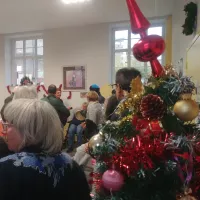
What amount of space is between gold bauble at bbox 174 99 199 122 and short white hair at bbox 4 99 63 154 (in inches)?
19.8

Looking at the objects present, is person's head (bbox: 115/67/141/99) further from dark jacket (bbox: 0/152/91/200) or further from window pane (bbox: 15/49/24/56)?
window pane (bbox: 15/49/24/56)

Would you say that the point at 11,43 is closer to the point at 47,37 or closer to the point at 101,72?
the point at 47,37

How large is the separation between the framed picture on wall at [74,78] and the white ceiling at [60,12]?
1110mm

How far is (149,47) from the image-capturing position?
1.28 meters

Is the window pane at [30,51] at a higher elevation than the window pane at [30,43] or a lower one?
lower

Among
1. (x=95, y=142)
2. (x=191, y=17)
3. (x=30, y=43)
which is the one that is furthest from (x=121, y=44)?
(x=95, y=142)

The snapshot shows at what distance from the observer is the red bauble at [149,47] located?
1.28 m

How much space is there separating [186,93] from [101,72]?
5669mm

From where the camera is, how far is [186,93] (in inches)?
44.9

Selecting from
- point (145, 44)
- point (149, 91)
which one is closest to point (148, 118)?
point (149, 91)

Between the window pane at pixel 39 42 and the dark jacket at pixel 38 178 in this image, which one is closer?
the dark jacket at pixel 38 178

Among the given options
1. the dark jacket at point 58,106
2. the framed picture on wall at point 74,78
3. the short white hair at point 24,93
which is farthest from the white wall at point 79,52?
the short white hair at point 24,93

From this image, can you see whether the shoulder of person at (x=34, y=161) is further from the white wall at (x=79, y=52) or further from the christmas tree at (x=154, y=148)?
the white wall at (x=79, y=52)

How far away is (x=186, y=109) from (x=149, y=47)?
0.35m
